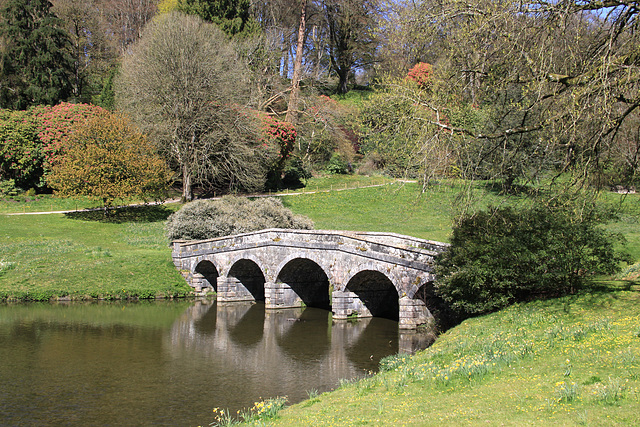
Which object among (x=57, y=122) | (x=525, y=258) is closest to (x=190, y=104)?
(x=57, y=122)

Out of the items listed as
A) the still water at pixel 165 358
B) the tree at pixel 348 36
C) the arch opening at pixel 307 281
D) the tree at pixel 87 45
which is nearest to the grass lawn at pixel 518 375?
the still water at pixel 165 358

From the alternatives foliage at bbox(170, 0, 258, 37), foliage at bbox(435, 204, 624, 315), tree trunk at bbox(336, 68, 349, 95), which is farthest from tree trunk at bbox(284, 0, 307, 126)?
foliage at bbox(435, 204, 624, 315)

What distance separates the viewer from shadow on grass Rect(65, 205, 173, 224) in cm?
4274

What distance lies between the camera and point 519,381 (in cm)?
946

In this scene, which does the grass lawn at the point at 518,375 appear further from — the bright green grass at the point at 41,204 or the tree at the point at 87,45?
the tree at the point at 87,45

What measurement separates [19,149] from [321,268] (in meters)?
31.9

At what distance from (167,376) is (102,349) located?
4.40m

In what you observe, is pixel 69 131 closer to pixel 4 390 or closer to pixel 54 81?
pixel 54 81

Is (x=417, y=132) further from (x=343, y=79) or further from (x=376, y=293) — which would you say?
(x=343, y=79)

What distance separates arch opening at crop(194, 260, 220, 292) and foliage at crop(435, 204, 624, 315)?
60.4 ft

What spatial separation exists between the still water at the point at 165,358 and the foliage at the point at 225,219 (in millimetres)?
6342

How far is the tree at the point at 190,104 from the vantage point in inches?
1702

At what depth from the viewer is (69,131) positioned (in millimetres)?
45656

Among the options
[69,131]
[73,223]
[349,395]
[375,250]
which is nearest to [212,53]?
[69,131]
